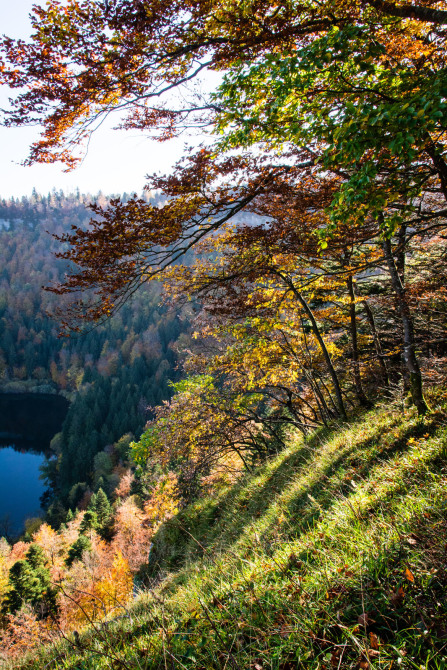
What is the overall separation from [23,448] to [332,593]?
281ft

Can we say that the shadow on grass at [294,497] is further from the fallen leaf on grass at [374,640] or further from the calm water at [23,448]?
the calm water at [23,448]

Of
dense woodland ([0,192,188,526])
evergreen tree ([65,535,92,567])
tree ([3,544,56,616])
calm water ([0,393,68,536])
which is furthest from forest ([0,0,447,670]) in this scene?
calm water ([0,393,68,536])

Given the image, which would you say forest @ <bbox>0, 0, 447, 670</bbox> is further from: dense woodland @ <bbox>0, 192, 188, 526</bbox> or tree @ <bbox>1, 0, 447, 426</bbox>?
dense woodland @ <bbox>0, 192, 188, 526</bbox>

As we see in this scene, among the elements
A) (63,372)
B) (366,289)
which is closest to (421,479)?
(366,289)

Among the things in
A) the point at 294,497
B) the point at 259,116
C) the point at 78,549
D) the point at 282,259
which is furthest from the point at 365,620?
the point at 78,549

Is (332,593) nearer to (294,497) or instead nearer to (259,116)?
(294,497)

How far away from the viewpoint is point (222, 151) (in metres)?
3.64

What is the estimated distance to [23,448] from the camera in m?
69.5

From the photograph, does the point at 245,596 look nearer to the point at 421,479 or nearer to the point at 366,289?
the point at 421,479

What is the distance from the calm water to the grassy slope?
57944 mm

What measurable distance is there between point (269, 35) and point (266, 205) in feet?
6.53

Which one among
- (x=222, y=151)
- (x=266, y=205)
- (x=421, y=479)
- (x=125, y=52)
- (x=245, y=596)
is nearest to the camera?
(x=245, y=596)

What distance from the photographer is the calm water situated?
4972 centimetres

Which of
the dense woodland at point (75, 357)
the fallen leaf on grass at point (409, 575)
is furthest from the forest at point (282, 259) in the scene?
the dense woodland at point (75, 357)
